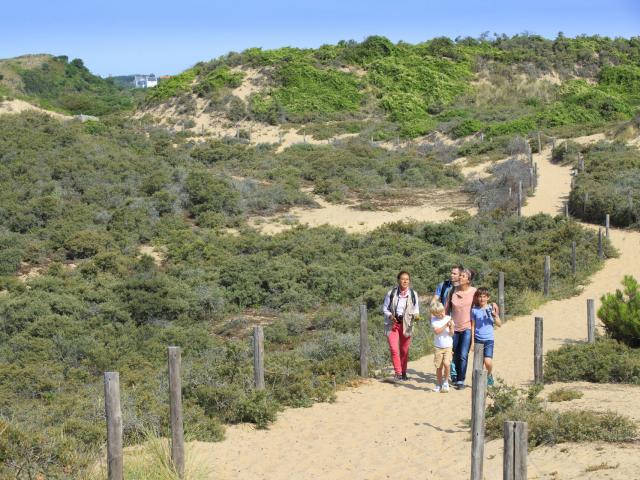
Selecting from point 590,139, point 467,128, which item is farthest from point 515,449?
point 467,128

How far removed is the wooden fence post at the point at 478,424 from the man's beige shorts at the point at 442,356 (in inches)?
132

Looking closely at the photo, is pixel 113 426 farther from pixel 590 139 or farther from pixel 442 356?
pixel 590 139

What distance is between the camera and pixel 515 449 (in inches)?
197

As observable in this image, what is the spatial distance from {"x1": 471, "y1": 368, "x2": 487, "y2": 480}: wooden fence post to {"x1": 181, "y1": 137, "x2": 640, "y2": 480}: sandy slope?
3.27ft

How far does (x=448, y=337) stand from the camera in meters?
9.29

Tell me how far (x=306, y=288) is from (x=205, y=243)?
5.14m

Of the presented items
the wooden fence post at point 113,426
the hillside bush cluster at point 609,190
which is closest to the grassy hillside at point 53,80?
the hillside bush cluster at point 609,190

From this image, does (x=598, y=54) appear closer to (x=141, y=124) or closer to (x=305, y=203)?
(x=141, y=124)

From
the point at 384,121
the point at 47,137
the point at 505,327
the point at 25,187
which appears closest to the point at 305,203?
the point at 25,187

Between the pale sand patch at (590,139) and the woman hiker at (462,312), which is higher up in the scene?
the pale sand patch at (590,139)

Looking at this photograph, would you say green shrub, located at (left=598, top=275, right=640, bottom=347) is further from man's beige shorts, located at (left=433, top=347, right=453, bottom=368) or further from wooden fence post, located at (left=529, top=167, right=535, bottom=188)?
wooden fence post, located at (left=529, top=167, right=535, bottom=188)

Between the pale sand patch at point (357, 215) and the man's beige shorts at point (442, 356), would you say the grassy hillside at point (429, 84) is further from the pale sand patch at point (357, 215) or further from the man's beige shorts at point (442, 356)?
the man's beige shorts at point (442, 356)

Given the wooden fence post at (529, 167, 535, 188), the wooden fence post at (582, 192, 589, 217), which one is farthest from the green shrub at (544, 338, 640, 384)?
the wooden fence post at (529, 167, 535, 188)

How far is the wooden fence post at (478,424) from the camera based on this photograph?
19.4ft
